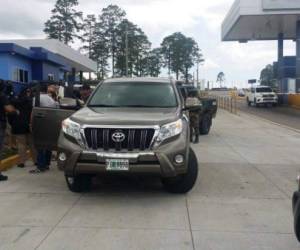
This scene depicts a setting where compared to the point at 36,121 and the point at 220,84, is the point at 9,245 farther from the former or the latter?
the point at 220,84

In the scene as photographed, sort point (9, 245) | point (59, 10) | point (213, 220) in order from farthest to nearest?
point (59, 10) → point (213, 220) → point (9, 245)

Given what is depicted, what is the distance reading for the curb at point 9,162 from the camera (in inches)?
414

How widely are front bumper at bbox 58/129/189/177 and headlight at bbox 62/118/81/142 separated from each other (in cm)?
13

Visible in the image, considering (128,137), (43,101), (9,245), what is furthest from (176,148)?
(43,101)

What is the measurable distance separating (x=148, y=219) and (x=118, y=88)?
3.17 metres

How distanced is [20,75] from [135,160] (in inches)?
907

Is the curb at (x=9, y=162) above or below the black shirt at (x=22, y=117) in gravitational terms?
below

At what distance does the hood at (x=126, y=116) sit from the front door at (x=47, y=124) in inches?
37.4

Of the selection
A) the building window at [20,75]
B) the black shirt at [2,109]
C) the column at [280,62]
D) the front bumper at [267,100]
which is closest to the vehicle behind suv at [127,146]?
the black shirt at [2,109]

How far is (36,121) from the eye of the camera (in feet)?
31.7

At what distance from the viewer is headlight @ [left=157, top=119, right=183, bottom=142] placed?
25.2 ft

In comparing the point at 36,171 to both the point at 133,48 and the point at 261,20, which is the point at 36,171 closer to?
the point at 261,20

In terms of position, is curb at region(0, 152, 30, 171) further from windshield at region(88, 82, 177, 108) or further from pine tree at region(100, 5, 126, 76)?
pine tree at region(100, 5, 126, 76)

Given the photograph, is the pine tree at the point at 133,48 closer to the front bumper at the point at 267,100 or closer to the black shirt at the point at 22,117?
the front bumper at the point at 267,100
